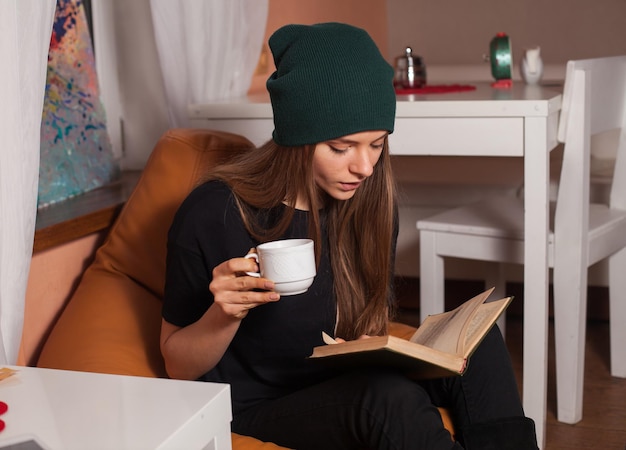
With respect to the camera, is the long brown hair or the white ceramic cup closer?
the white ceramic cup

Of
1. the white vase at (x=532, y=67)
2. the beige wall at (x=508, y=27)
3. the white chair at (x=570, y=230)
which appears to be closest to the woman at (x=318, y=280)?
the white chair at (x=570, y=230)

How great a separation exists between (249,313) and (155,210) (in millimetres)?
355

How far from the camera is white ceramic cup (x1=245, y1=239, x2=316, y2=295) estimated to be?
3.63 ft

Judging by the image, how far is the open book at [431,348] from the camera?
1165 mm

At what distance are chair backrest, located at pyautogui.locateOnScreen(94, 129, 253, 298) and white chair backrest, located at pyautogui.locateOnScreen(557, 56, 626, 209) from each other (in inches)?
32.4

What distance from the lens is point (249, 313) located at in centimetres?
145

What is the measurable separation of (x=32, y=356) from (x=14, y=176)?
540 mm

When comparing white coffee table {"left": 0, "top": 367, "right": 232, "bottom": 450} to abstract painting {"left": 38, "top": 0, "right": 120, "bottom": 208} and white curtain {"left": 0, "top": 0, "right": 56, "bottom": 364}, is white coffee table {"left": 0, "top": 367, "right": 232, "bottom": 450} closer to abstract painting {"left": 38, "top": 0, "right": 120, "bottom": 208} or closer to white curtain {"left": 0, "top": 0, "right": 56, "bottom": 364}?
white curtain {"left": 0, "top": 0, "right": 56, "bottom": 364}

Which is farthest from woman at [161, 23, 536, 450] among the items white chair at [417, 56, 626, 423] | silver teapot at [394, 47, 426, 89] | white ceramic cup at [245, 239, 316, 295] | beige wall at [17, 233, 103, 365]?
silver teapot at [394, 47, 426, 89]

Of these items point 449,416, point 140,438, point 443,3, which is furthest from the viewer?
point 443,3

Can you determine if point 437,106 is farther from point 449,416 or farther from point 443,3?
point 443,3

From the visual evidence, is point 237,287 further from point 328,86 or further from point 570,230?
point 570,230

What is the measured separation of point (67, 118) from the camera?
1984 mm

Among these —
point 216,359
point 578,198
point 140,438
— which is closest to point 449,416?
point 216,359
